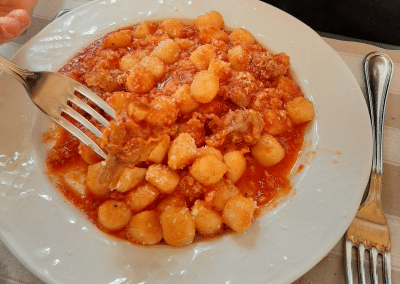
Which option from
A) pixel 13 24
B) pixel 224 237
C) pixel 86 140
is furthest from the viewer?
pixel 13 24

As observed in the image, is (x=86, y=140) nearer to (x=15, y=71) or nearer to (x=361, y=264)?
(x=15, y=71)

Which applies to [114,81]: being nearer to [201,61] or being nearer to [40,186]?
[201,61]

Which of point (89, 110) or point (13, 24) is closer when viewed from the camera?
point (89, 110)

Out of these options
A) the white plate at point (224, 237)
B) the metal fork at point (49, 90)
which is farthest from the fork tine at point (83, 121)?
the white plate at point (224, 237)

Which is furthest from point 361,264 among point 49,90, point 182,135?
point 49,90

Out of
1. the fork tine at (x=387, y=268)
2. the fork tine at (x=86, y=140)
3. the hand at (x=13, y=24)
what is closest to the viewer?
the fork tine at (x=387, y=268)

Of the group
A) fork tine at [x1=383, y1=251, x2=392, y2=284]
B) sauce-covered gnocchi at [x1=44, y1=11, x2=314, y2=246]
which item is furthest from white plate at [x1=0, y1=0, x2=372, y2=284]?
fork tine at [x1=383, y1=251, x2=392, y2=284]

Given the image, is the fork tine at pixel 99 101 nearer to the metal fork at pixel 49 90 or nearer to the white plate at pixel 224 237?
the metal fork at pixel 49 90

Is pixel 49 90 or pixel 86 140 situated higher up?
pixel 49 90
